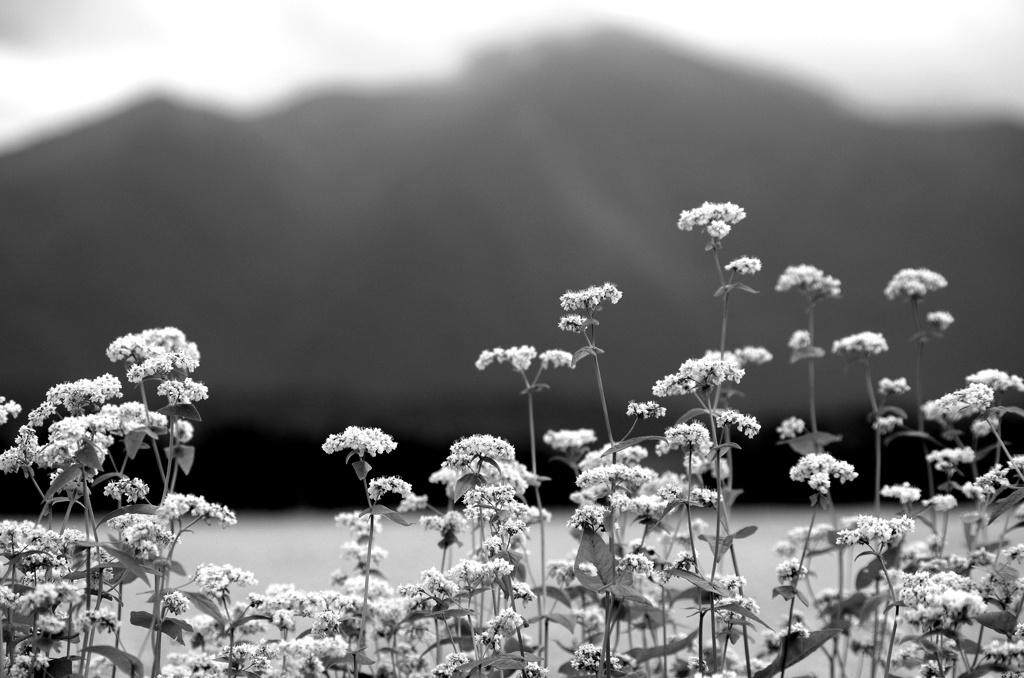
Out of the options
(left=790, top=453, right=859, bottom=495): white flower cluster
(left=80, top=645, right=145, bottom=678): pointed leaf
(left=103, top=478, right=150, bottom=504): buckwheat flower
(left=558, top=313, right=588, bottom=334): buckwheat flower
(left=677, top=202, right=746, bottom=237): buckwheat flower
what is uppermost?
(left=677, top=202, right=746, bottom=237): buckwheat flower

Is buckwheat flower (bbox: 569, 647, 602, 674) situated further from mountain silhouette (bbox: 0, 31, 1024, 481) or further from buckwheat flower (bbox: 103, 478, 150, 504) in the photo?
mountain silhouette (bbox: 0, 31, 1024, 481)

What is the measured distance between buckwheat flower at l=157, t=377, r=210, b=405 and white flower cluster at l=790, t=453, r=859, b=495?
46.5 inches

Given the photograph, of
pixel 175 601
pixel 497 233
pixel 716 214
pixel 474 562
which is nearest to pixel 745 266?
pixel 716 214

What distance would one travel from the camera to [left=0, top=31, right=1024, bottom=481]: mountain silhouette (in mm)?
5562

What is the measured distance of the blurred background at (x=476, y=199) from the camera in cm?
546

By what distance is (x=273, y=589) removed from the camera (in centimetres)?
174

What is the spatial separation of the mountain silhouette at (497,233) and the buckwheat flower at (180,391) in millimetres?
3858

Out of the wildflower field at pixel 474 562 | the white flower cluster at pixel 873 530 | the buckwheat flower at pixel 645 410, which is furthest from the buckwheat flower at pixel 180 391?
the white flower cluster at pixel 873 530

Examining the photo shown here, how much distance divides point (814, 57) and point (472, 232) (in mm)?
2848

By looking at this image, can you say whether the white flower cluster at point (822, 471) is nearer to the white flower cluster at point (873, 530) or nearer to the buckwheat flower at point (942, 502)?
the white flower cluster at point (873, 530)

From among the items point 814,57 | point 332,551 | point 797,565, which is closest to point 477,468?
point 797,565

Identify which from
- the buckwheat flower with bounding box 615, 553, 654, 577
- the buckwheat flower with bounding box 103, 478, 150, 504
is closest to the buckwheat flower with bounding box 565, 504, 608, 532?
the buckwheat flower with bounding box 615, 553, 654, 577

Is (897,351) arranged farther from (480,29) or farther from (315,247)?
(315,247)

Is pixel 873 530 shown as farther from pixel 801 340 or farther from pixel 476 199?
pixel 476 199
